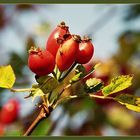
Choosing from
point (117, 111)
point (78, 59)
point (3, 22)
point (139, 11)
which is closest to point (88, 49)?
point (78, 59)

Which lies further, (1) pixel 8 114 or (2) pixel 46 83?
(1) pixel 8 114

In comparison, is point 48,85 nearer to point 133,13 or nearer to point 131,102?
point 131,102

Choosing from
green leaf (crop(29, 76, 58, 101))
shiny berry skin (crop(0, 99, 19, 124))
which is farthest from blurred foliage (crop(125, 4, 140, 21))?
green leaf (crop(29, 76, 58, 101))

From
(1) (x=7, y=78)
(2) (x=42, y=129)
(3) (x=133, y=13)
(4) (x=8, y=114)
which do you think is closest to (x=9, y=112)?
(4) (x=8, y=114)

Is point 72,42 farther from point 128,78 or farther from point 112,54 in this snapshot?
point 112,54

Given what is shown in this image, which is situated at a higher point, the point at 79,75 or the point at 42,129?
the point at 79,75

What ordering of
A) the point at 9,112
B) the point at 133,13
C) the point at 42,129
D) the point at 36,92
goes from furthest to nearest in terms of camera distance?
the point at 133,13 → the point at 9,112 → the point at 42,129 → the point at 36,92

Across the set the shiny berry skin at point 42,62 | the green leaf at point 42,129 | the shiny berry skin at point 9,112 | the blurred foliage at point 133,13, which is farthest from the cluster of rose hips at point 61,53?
the blurred foliage at point 133,13

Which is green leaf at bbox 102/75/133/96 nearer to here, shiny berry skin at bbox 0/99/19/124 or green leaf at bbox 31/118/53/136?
green leaf at bbox 31/118/53/136
